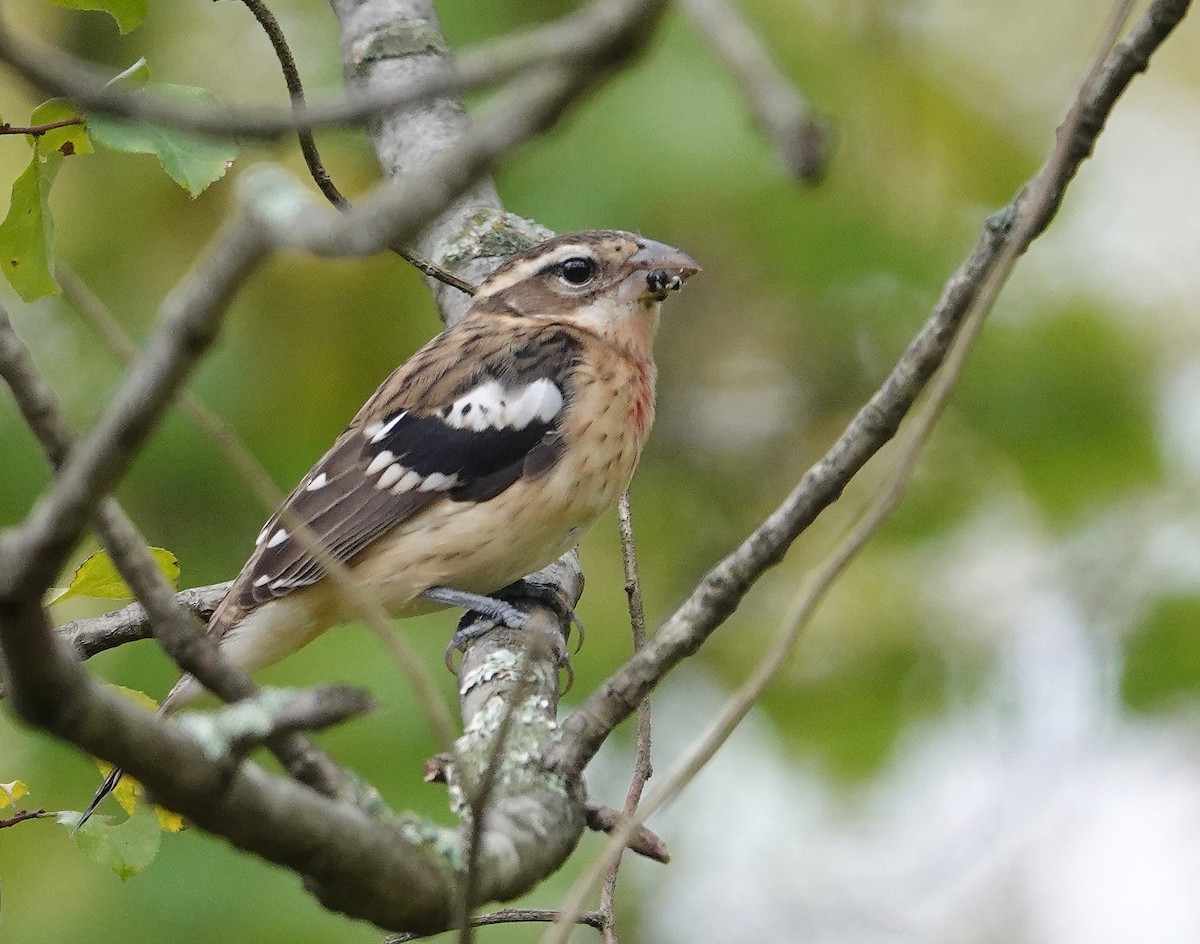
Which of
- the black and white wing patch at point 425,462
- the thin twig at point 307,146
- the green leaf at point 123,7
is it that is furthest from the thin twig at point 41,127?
the black and white wing patch at point 425,462

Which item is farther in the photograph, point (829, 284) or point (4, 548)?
point (829, 284)

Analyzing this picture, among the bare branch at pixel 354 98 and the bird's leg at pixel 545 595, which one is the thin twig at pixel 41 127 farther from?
the bird's leg at pixel 545 595

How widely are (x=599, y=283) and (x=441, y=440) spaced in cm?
91

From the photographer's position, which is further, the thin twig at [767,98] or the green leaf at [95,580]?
the green leaf at [95,580]

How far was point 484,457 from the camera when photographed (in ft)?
15.4

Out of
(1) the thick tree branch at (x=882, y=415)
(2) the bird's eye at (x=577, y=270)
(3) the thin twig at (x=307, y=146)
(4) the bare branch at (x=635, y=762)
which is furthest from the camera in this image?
(2) the bird's eye at (x=577, y=270)

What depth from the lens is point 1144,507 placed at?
649 centimetres

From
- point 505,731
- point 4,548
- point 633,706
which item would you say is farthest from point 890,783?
point 4,548

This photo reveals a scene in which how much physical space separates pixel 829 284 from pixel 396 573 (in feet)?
8.81

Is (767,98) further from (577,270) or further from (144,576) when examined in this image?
(577,270)

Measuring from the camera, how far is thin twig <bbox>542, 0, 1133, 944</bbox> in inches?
80.7

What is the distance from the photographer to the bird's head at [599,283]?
5.02m

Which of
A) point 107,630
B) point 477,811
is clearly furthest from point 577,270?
point 477,811

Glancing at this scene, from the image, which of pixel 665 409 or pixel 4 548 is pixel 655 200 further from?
pixel 4 548
